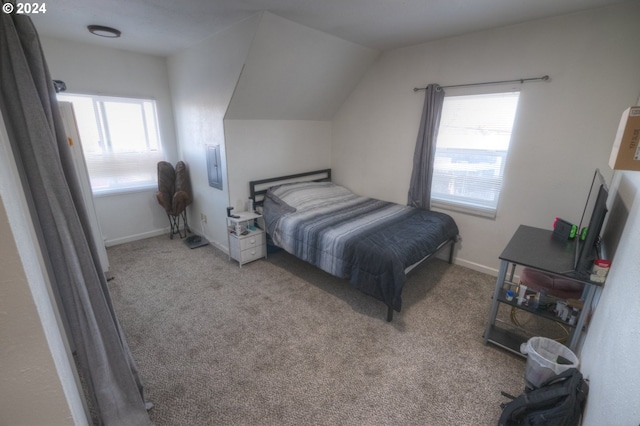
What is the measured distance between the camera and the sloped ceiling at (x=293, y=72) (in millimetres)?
2572

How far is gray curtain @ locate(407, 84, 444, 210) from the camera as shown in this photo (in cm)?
300

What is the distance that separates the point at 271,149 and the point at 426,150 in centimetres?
188

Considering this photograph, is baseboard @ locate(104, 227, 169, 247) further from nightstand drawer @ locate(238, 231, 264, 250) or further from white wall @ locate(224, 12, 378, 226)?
nightstand drawer @ locate(238, 231, 264, 250)

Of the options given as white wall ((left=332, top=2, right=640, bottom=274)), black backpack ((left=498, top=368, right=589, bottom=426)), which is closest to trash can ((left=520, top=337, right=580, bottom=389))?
black backpack ((left=498, top=368, right=589, bottom=426))

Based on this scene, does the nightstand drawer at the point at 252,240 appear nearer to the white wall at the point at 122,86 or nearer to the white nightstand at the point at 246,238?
the white nightstand at the point at 246,238

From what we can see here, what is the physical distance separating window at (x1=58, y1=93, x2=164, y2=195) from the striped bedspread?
189 cm

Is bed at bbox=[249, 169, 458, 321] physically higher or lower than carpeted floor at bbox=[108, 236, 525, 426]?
higher

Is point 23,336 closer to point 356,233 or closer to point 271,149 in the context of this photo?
point 356,233

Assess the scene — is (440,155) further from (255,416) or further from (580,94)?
(255,416)

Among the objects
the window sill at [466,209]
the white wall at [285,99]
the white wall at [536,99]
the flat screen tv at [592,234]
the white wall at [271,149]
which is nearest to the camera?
the flat screen tv at [592,234]

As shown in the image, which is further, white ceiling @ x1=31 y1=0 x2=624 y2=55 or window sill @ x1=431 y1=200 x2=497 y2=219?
window sill @ x1=431 y1=200 x2=497 y2=219

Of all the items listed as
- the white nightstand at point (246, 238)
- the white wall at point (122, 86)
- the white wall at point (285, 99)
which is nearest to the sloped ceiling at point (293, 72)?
the white wall at point (285, 99)

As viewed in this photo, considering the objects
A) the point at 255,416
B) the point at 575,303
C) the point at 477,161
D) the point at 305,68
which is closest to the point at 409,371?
the point at 255,416

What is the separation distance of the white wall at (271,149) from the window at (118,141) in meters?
1.48
